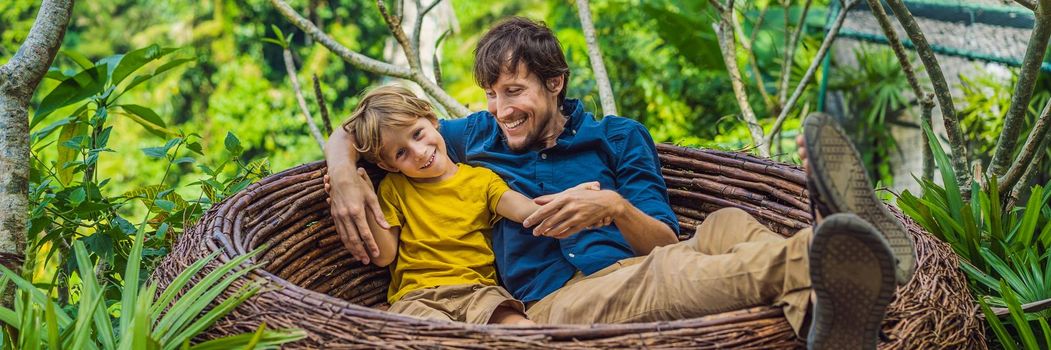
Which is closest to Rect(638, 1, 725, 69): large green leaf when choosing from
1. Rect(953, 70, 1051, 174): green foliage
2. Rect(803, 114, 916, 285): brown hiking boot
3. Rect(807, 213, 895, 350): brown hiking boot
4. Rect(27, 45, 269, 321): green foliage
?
Rect(953, 70, 1051, 174): green foliage

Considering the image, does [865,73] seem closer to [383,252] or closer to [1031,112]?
[1031,112]

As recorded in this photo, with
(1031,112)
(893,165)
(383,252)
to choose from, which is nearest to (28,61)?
(383,252)

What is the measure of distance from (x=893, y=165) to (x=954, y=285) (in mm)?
3889

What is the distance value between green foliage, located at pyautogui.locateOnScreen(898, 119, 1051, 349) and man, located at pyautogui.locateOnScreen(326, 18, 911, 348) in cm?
A: 68

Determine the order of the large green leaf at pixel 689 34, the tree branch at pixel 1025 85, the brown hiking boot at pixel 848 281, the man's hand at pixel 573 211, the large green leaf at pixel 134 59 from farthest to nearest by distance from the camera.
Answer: the large green leaf at pixel 689 34 → the large green leaf at pixel 134 59 → the tree branch at pixel 1025 85 → the man's hand at pixel 573 211 → the brown hiking boot at pixel 848 281

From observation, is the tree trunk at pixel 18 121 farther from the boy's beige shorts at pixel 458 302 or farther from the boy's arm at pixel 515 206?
the boy's arm at pixel 515 206

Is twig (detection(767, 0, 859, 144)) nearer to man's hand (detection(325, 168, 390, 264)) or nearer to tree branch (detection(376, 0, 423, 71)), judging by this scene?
tree branch (detection(376, 0, 423, 71))

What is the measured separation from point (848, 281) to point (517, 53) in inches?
41.5

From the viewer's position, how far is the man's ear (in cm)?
240

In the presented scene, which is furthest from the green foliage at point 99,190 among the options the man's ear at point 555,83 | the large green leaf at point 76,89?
the man's ear at point 555,83

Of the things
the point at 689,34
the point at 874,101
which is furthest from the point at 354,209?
the point at 874,101

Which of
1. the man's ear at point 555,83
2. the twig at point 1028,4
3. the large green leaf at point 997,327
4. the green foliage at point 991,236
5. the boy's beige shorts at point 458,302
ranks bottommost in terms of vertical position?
the large green leaf at point 997,327

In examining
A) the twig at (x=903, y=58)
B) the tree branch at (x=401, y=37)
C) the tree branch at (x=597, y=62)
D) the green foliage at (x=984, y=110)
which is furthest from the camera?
the green foliage at (x=984, y=110)

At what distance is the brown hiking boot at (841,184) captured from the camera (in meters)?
1.53
